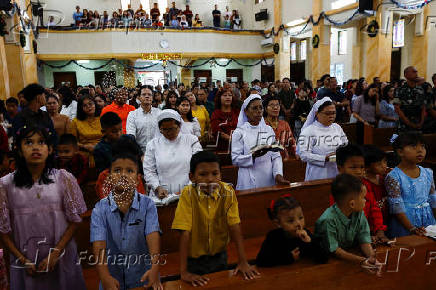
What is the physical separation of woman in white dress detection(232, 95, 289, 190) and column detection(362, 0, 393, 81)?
9.29 m

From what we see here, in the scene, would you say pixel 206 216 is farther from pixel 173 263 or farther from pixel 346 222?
pixel 173 263

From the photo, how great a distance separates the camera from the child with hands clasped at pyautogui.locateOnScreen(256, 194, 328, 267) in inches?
70.9

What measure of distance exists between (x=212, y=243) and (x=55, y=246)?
0.92 metres

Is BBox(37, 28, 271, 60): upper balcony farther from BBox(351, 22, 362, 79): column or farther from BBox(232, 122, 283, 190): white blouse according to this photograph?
BBox(232, 122, 283, 190): white blouse

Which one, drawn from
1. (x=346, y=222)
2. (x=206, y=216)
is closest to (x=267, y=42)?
(x=346, y=222)

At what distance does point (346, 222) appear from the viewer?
6.58ft

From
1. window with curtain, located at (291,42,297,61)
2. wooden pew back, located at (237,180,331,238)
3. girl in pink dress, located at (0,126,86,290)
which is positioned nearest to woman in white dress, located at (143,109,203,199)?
wooden pew back, located at (237,180,331,238)

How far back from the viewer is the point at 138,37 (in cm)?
1683

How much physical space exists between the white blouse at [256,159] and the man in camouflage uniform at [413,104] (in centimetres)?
353

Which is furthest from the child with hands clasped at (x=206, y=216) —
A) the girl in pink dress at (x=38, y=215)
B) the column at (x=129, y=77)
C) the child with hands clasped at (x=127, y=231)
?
the column at (x=129, y=77)

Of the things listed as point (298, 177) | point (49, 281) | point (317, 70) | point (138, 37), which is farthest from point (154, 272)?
point (138, 37)

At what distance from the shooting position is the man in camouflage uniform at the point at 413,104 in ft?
18.9

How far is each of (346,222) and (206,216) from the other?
2.67 ft

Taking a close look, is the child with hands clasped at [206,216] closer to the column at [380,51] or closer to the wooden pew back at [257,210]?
the wooden pew back at [257,210]
